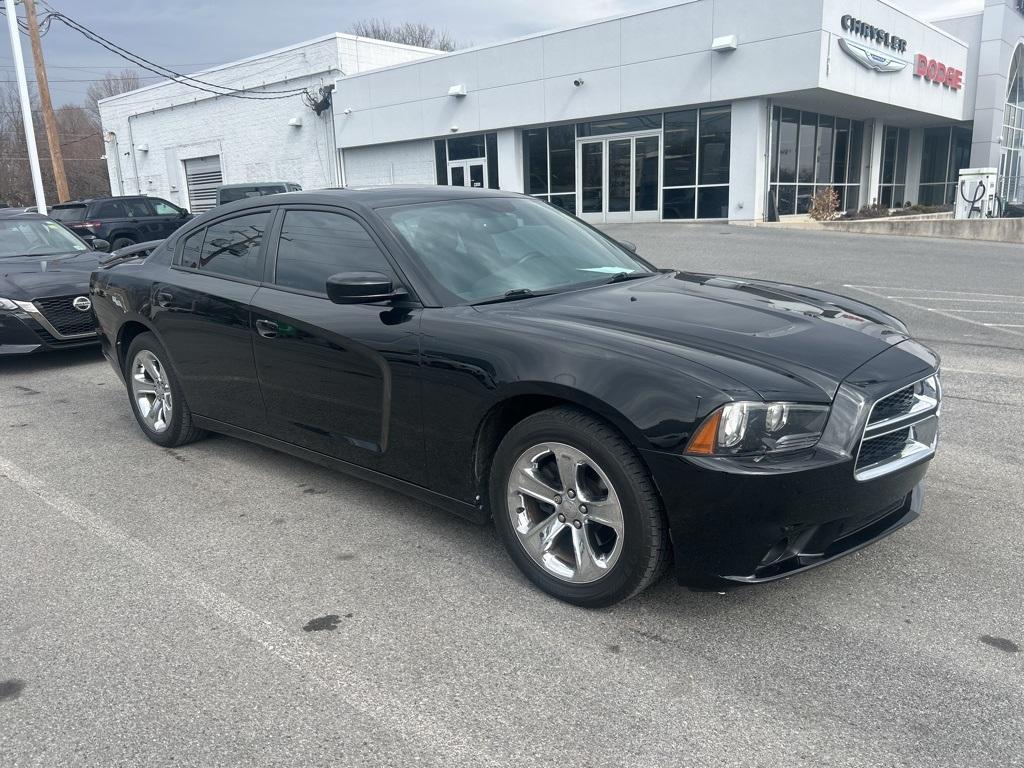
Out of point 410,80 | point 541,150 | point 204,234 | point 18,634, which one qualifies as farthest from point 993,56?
point 18,634

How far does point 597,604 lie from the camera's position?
3219 mm

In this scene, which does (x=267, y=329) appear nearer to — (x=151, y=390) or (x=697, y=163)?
(x=151, y=390)

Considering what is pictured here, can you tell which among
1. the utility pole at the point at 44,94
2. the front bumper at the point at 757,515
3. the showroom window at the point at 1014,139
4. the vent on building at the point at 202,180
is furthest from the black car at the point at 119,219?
the showroom window at the point at 1014,139

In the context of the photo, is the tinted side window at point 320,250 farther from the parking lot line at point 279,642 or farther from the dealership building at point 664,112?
the dealership building at point 664,112

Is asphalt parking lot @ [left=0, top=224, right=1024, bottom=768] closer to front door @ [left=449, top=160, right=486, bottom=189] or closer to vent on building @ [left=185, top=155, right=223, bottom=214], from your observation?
front door @ [left=449, top=160, right=486, bottom=189]

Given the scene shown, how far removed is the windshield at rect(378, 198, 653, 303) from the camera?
3910 mm

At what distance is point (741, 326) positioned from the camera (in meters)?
3.36

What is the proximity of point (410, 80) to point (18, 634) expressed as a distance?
28.7 meters

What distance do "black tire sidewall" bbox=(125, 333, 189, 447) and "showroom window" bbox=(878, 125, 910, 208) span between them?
30.1 meters

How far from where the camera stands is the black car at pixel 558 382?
2869mm

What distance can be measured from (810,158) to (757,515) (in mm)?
25263

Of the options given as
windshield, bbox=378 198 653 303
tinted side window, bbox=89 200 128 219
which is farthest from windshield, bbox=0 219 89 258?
tinted side window, bbox=89 200 128 219

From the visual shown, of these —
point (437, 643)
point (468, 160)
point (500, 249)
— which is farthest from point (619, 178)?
point (437, 643)

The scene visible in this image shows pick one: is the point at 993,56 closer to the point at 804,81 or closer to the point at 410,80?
the point at 804,81
